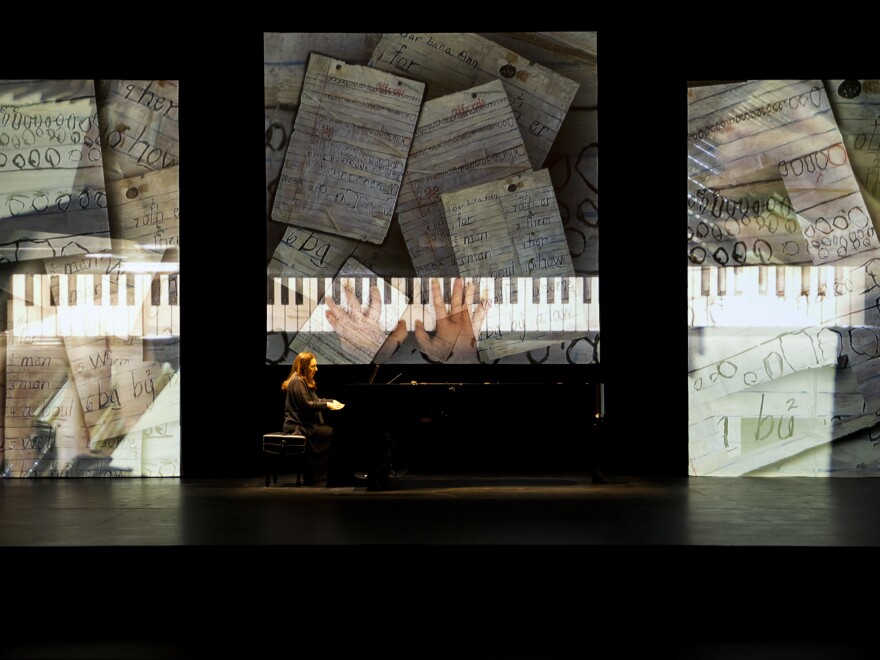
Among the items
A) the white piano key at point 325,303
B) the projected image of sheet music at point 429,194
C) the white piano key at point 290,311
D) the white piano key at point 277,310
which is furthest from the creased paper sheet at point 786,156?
the white piano key at point 277,310

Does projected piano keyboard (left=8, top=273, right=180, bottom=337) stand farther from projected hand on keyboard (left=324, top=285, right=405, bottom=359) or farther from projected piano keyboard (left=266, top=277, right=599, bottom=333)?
projected hand on keyboard (left=324, top=285, right=405, bottom=359)

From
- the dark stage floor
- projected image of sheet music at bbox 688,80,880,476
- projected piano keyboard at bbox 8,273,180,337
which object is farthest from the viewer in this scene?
projected piano keyboard at bbox 8,273,180,337

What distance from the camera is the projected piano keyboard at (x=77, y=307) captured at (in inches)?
341

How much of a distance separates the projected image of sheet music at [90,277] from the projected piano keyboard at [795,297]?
4512 mm

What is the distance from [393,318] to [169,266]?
187 centimetres

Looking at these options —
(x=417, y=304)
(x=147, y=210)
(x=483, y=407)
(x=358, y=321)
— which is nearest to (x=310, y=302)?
(x=358, y=321)

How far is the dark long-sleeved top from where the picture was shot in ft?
25.5

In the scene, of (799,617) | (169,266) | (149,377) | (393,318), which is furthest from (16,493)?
(799,617)

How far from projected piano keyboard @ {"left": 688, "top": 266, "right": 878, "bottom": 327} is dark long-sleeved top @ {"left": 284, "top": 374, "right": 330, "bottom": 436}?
326 cm

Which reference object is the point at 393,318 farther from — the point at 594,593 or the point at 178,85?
the point at 594,593

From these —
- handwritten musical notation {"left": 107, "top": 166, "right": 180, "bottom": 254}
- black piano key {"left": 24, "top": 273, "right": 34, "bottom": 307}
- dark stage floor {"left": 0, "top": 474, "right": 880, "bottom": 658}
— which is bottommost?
dark stage floor {"left": 0, "top": 474, "right": 880, "bottom": 658}

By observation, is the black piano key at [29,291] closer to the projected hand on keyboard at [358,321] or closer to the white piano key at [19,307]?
the white piano key at [19,307]

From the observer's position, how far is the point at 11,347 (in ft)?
28.4

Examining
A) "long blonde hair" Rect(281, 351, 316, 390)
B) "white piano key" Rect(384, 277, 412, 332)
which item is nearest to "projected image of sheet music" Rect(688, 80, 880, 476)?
"white piano key" Rect(384, 277, 412, 332)
